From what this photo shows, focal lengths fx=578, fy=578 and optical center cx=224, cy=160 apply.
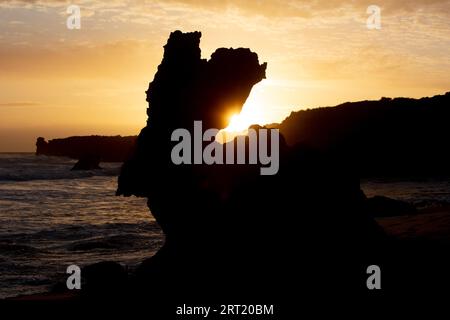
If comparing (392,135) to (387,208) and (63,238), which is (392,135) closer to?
(387,208)

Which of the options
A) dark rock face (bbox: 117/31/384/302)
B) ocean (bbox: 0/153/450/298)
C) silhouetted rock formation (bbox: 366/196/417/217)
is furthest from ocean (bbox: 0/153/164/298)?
silhouetted rock formation (bbox: 366/196/417/217)

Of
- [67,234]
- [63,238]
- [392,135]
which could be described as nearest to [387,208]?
[63,238]

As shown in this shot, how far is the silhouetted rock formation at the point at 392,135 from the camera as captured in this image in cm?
7881

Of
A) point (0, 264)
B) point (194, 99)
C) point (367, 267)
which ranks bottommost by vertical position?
point (0, 264)

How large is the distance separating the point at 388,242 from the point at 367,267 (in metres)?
1.28

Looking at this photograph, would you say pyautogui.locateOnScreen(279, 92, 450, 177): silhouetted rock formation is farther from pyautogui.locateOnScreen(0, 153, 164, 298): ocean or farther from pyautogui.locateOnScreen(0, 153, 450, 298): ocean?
pyautogui.locateOnScreen(0, 153, 164, 298): ocean

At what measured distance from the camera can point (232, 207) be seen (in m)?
13.5

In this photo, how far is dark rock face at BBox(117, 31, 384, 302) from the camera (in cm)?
1292

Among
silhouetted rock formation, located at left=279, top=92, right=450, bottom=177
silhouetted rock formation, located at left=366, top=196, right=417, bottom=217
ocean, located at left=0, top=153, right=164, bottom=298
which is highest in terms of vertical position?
silhouetted rock formation, located at left=279, top=92, right=450, bottom=177

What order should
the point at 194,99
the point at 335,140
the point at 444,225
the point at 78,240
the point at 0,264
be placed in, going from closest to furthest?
the point at 194,99, the point at 444,225, the point at 0,264, the point at 78,240, the point at 335,140

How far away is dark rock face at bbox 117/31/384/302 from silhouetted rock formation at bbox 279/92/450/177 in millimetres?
64798
